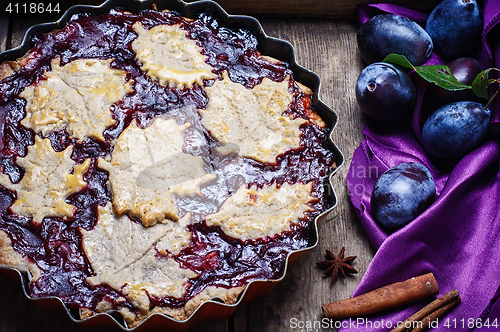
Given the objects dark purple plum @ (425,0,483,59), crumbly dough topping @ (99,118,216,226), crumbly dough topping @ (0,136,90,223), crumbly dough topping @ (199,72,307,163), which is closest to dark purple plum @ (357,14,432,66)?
dark purple plum @ (425,0,483,59)

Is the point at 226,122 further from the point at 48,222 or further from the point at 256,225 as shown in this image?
the point at 48,222

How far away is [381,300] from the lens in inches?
70.5

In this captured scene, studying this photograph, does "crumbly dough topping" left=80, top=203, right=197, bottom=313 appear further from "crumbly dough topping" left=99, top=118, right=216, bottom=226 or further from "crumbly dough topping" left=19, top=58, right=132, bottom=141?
"crumbly dough topping" left=19, top=58, right=132, bottom=141

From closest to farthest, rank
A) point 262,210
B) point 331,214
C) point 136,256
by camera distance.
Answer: point 136,256 → point 262,210 → point 331,214

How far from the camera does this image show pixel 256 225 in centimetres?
173

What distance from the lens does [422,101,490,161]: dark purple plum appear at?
6.04 feet

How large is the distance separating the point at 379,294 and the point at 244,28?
1243 mm

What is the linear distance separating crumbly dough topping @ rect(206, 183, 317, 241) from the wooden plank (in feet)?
0.82

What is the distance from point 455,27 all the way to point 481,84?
0.35 meters

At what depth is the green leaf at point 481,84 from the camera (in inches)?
72.6

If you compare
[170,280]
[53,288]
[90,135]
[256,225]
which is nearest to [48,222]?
[53,288]

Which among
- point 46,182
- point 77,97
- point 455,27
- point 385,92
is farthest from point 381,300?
point 77,97

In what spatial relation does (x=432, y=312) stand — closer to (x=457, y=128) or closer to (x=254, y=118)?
(x=457, y=128)

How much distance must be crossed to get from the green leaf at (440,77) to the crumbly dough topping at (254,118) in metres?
0.51
